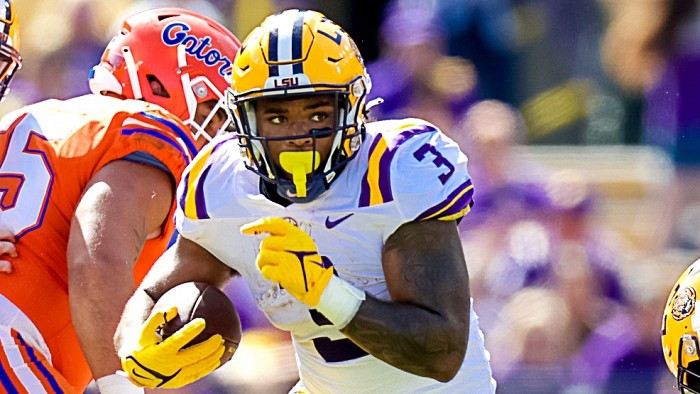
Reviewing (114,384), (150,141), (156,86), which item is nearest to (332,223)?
(150,141)

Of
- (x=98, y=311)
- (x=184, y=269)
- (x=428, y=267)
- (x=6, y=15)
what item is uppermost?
(x=6, y=15)

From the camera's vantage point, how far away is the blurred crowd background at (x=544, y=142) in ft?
17.6

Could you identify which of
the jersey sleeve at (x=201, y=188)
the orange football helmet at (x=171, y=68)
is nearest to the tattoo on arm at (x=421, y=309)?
the jersey sleeve at (x=201, y=188)

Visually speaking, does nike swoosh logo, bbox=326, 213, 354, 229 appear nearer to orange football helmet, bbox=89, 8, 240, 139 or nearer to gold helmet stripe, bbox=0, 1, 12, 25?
orange football helmet, bbox=89, 8, 240, 139

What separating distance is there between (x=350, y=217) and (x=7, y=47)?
1.14 meters

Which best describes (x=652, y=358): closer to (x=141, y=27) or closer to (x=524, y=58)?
(x=524, y=58)

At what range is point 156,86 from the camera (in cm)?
379

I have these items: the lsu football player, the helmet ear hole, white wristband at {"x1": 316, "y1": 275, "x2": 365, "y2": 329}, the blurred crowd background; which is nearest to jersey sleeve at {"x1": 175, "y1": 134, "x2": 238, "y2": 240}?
white wristband at {"x1": 316, "y1": 275, "x2": 365, "y2": 329}

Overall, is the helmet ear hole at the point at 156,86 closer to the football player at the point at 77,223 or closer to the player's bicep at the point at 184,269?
the football player at the point at 77,223

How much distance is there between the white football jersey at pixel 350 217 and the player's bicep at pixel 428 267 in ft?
0.10

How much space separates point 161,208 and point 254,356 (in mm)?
2187

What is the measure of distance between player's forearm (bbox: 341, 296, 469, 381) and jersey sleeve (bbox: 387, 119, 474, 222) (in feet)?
0.76

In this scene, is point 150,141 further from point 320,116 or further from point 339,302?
point 339,302

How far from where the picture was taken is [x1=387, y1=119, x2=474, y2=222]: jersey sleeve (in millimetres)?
2715
